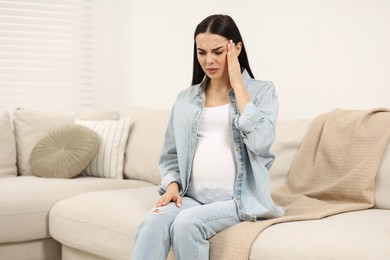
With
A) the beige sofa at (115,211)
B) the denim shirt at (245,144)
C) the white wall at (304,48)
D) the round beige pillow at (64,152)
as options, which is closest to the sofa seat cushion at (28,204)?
the beige sofa at (115,211)

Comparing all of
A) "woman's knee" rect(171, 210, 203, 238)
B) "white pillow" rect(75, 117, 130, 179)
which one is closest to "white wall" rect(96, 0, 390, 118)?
"white pillow" rect(75, 117, 130, 179)

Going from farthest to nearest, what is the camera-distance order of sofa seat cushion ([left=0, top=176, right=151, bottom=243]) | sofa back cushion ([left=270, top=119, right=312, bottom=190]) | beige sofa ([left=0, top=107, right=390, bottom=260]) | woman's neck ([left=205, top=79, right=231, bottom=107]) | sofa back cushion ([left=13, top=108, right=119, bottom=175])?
sofa back cushion ([left=13, top=108, right=119, bottom=175]) < sofa seat cushion ([left=0, top=176, right=151, bottom=243]) < sofa back cushion ([left=270, top=119, right=312, bottom=190]) < woman's neck ([left=205, top=79, right=231, bottom=107]) < beige sofa ([left=0, top=107, right=390, bottom=260])

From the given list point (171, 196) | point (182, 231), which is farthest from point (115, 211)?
point (182, 231)

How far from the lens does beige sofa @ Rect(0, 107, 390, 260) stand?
196cm

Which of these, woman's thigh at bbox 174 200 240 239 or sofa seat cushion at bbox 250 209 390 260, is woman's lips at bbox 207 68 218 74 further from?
sofa seat cushion at bbox 250 209 390 260

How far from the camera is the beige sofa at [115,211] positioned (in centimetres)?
196

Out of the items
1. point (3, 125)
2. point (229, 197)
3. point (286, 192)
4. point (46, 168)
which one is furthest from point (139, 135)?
point (229, 197)

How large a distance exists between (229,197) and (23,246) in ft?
4.04

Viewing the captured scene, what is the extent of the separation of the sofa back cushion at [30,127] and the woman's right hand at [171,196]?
1489 mm

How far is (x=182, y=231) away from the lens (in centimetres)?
202

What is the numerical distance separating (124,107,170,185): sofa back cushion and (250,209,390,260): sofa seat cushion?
4.63 feet

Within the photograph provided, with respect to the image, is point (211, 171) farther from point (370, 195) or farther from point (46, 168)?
point (46, 168)

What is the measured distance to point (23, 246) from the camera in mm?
3008

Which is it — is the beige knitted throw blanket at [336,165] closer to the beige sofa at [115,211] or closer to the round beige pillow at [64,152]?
the beige sofa at [115,211]
